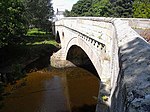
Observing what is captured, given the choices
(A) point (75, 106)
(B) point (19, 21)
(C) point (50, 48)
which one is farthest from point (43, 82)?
(C) point (50, 48)

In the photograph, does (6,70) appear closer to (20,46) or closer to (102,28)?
(20,46)

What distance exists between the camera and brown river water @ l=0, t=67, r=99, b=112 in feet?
50.3

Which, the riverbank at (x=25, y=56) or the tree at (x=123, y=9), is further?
the tree at (x=123, y=9)

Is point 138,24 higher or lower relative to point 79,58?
higher

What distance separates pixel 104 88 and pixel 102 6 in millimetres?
42675

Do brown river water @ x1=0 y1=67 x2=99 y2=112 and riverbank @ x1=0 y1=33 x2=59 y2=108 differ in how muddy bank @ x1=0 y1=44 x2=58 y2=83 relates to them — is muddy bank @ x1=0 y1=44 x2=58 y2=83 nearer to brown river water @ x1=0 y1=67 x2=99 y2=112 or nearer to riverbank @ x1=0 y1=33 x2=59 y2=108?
riverbank @ x1=0 y1=33 x2=59 y2=108

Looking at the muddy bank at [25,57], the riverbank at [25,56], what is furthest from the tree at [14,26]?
the muddy bank at [25,57]

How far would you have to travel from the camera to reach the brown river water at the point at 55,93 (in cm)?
1534

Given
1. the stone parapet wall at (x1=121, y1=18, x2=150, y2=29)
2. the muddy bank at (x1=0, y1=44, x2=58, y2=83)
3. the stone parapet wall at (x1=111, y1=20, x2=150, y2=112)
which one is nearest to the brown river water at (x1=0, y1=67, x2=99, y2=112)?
the muddy bank at (x1=0, y1=44, x2=58, y2=83)

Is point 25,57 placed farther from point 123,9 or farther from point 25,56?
point 123,9

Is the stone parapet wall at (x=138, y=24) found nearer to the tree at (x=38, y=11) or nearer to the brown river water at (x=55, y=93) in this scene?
the brown river water at (x=55, y=93)

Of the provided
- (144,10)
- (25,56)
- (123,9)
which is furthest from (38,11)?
(144,10)

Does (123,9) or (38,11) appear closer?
(123,9)

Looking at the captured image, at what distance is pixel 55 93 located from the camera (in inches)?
709
